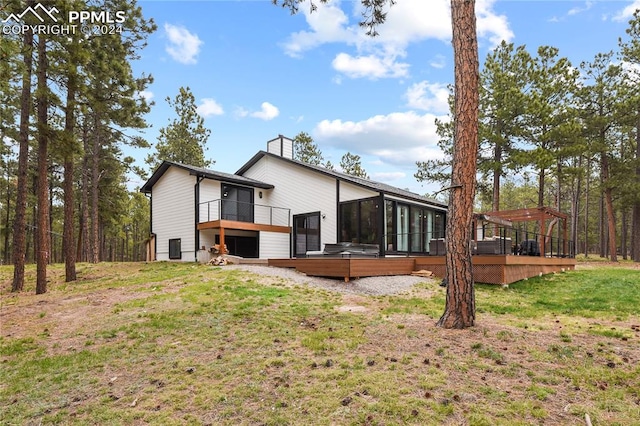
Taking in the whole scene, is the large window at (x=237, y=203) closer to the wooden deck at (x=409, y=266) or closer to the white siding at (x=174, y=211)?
the white siding at (x=174, y=211)

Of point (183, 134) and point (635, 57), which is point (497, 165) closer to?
point (635, 57)

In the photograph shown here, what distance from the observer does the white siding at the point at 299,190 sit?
14180 mm

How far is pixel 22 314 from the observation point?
21.8 feet

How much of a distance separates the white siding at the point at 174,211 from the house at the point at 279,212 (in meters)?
0.04

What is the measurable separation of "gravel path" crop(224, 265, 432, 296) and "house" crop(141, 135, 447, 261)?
311 cm

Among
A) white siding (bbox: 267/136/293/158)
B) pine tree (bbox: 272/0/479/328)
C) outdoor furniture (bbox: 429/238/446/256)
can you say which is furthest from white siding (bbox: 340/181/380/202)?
pine tree (bbox: 272/0/479/328)

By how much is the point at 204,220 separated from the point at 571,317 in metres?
13.1

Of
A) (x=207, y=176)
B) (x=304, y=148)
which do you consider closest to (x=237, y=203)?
(x=207, y=176)

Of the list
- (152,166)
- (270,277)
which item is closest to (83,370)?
(270,277)

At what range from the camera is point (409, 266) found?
10.8 m

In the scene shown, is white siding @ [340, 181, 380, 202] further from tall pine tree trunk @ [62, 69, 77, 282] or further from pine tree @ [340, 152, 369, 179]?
pine tree @ [340, 152, 369, 179]

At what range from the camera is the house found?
43.2 ft

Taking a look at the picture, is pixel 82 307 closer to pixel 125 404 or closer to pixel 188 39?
pixel 125 404

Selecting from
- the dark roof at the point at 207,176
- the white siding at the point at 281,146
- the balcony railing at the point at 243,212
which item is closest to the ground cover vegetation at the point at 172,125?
the dark roof at the point at 207,176
